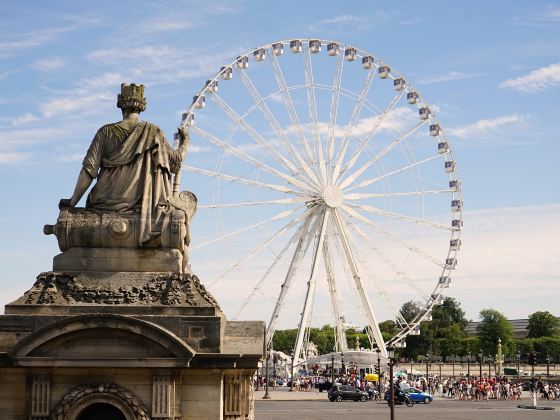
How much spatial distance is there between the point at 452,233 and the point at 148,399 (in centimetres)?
5006

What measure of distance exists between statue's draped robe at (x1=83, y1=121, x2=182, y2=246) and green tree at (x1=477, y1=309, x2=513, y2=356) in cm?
13568

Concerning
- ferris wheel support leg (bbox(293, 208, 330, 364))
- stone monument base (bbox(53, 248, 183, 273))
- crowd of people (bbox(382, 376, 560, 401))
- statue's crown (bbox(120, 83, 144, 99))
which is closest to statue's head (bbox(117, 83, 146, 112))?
statue's crown (bbox(120, 83, 144, 99))

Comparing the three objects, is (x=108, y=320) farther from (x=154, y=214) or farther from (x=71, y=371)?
(x=154, y=214)

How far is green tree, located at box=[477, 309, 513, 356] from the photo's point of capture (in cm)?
15075

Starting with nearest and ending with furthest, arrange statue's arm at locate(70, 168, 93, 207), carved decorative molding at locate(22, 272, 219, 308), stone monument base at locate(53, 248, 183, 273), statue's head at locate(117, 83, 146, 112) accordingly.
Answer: carved decorative molding at locate(22, 272, 219, 308) < stone monument base at locate(53, 248, 183, 273) < statue's arm at locate(70, 168, 93, 207) < statue's head at locate(117, 83, 146, 112)

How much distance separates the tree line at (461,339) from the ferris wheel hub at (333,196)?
83.3 m

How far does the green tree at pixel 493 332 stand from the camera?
15075cm

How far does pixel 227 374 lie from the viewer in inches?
741

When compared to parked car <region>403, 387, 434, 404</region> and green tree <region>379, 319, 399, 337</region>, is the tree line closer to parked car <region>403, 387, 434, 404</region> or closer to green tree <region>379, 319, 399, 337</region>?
green tree <region>379, 319, 399, 337</region>

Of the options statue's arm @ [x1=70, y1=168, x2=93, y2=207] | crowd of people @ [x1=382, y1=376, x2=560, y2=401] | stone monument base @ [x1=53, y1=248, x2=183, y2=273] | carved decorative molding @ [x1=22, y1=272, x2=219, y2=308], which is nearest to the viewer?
carved decorative molding @ [x1=22, y1=272, x2=219, y2=308]

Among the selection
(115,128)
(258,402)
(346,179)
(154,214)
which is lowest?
(258,402)

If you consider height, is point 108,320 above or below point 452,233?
below

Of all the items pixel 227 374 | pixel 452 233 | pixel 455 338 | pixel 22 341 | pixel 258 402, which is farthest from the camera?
pixel 455 338

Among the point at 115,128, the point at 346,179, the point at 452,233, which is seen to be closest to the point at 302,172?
the point at 346,179
